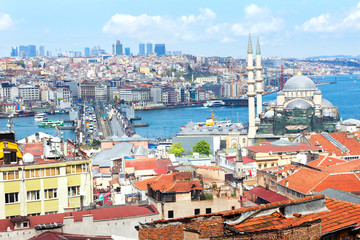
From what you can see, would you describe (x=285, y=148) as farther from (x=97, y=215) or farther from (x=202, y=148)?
(x=97, y=215)

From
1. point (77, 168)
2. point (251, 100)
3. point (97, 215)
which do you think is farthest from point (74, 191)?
point (251, 100)

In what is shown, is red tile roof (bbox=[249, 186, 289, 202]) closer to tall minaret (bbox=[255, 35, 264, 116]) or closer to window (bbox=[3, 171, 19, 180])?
window (bbox=[3, 171, 19, 180])

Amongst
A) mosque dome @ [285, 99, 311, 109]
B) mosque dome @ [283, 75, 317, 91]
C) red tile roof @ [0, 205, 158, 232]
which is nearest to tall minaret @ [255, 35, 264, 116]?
mosque dome @ [283, 75, 317, 91]

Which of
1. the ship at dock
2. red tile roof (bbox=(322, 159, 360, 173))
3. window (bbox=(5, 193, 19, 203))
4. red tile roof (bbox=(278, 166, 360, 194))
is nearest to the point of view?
window (bbox=(5, 193, 19, 203))

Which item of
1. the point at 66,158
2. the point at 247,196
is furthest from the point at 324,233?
the point at 247,196

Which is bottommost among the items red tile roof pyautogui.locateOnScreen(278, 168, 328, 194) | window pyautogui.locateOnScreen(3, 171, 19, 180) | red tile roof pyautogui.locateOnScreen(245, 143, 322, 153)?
red tile roof pyautogui.locateOnScreen(245, 143, 322, 153)

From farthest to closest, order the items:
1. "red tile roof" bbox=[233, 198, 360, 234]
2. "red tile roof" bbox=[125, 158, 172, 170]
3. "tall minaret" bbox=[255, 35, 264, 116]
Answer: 1. "tall minaret" bbox=[255, 35, 264, 116]
2. "red tile roof" bbox=[125, 158, 172, 170]
3. "red tile roof" bbox=[233, 198, 360, 234]

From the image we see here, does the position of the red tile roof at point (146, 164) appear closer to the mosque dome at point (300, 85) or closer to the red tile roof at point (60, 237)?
the red tile roof at point (60, 237)

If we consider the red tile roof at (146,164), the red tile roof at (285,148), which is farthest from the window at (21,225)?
the red tile roof at (285,148)
